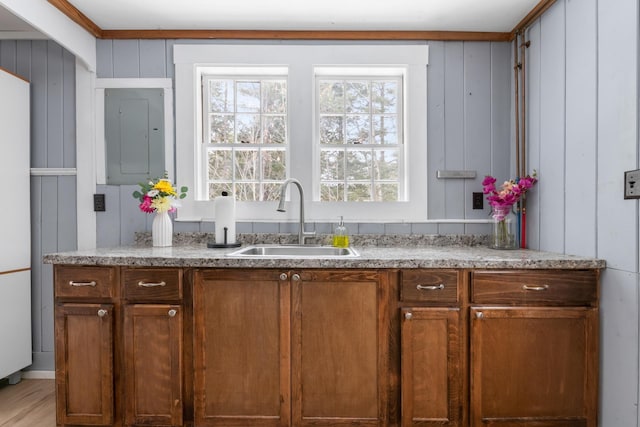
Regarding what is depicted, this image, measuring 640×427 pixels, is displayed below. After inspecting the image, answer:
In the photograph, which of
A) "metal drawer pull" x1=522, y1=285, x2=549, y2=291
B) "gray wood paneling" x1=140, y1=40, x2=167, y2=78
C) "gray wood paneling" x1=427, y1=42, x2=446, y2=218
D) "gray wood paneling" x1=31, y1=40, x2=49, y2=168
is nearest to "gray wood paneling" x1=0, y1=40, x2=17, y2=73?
"gray wood paneling" x1=31, y1=40, x2=49, y2=168

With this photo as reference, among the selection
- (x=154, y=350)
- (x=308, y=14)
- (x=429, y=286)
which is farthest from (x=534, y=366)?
(x=308, y=14)

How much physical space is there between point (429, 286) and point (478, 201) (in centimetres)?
97

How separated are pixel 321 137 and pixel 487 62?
47.7 inches

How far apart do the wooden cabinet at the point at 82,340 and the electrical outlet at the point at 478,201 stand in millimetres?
2181

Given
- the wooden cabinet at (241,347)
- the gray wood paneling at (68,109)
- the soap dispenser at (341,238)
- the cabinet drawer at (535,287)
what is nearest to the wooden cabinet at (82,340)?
the wooden cabinet at (241,347)

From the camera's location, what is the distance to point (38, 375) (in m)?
2.57

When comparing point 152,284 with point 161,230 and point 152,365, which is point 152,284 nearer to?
point 152,365

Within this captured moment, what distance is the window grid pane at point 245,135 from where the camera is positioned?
2.59m

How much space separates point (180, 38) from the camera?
2473 mm

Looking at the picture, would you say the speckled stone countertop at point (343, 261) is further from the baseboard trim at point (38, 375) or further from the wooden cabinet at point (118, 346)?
the baseboard trim at point (38, 375)

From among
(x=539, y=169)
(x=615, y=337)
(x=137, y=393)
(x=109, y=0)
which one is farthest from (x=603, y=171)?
(x=109, y=0)

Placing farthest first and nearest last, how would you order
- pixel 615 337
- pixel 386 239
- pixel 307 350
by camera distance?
pixel 386 239 < pixel 307 350 < pixel 615 337

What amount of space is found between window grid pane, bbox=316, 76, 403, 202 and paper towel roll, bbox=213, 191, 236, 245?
64 cm

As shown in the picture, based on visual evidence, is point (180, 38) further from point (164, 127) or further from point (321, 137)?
point (321, 137)
